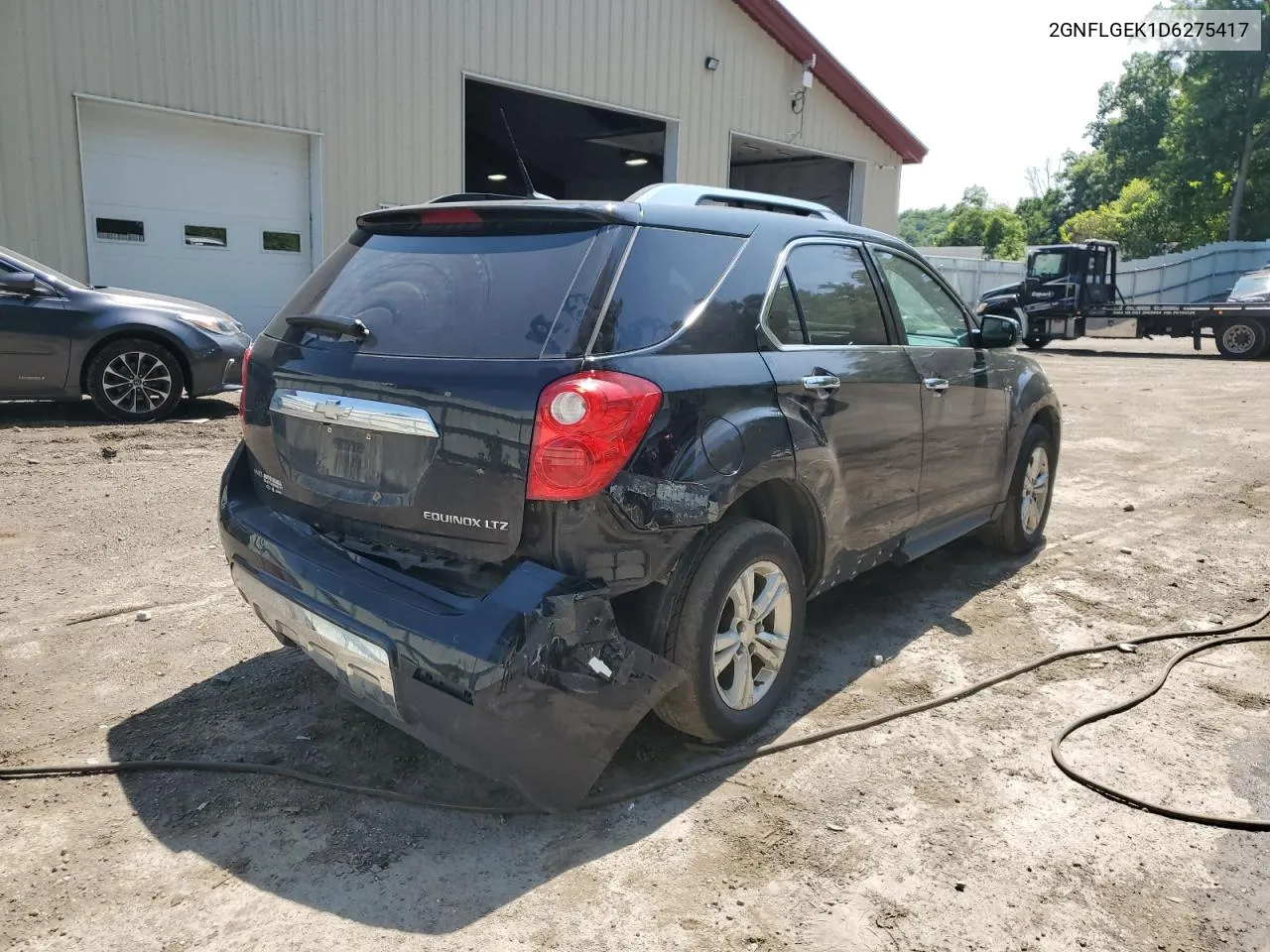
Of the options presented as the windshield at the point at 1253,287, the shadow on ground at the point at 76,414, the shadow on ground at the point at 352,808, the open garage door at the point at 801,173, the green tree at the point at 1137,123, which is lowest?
the shadow on ground at the point at 352,808

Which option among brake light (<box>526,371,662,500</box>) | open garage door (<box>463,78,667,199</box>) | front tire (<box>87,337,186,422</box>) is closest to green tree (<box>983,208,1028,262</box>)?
open garage door (<box>463,78,667,199</box>)

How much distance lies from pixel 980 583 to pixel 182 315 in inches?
282

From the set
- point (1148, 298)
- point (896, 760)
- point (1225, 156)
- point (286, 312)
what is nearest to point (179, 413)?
point (286, 312)

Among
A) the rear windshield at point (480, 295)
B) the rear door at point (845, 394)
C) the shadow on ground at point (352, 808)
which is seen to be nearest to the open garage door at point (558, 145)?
the rear door at point (845, 394)

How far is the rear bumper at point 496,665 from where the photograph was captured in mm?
2457

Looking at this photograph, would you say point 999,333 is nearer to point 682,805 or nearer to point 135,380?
point 682,805

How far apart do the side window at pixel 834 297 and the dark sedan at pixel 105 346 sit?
6.66m

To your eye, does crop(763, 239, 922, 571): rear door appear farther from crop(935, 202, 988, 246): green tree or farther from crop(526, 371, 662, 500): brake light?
crop(935, 202, 988, 246): green tree

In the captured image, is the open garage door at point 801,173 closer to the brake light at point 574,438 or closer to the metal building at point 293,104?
the metal building at point 293,104

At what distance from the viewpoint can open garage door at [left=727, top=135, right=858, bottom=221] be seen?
59.6 feet

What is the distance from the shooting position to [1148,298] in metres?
36.8

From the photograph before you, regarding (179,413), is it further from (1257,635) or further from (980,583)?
(1257,635)

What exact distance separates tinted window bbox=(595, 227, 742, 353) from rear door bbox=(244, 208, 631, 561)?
7cm

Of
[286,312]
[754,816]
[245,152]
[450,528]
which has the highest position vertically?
[245,152]
